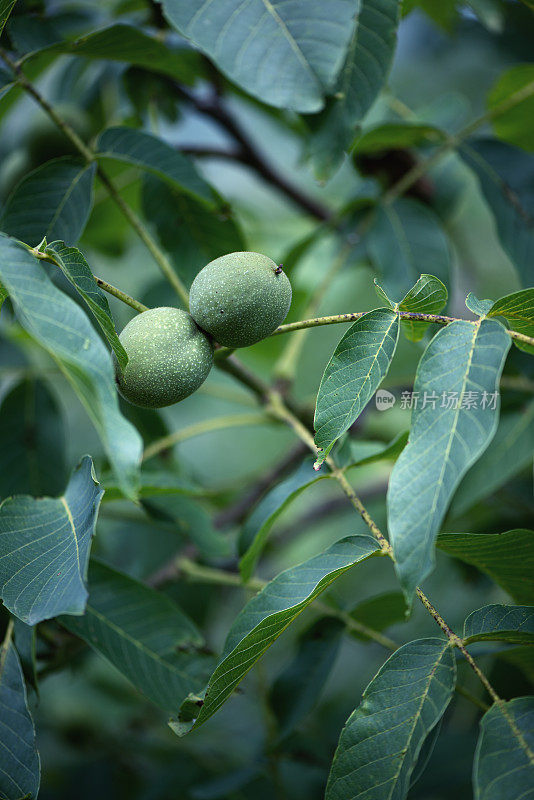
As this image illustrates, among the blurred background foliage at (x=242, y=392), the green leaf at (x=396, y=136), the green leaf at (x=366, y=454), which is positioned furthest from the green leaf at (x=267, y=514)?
the green leaf at (x=396, y=136)

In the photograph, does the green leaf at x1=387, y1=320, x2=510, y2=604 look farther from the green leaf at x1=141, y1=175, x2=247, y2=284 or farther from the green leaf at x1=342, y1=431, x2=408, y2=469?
the green leaf at x1=141, y1=175, x2=247, y2=284

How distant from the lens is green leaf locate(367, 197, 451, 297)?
1.24 meters

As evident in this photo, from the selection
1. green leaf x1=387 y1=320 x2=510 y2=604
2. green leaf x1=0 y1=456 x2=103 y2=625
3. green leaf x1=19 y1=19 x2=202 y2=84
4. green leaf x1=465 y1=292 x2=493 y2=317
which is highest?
green leaf x1=19 y1=19 x2=202 y2=84

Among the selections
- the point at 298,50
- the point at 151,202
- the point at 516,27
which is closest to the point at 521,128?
the point at 298,50

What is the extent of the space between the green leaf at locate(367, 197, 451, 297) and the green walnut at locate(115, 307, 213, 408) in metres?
0.61

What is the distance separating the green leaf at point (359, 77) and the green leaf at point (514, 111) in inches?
12.4

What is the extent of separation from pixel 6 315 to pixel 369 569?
4.31 ft

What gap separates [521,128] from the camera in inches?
46.4

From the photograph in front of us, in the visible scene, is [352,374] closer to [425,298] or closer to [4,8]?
[425,298]

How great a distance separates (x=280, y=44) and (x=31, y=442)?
0.75m

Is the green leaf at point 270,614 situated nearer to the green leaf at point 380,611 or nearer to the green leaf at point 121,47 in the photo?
the green leaf at point 380,611

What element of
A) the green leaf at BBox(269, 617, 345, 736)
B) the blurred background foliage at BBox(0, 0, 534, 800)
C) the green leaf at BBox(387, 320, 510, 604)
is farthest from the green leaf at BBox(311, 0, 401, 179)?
the green leaf at BBox(269, 617, 345, 736)

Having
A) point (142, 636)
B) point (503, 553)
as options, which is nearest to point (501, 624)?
point (503, 553)

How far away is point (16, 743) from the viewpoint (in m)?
0.72
